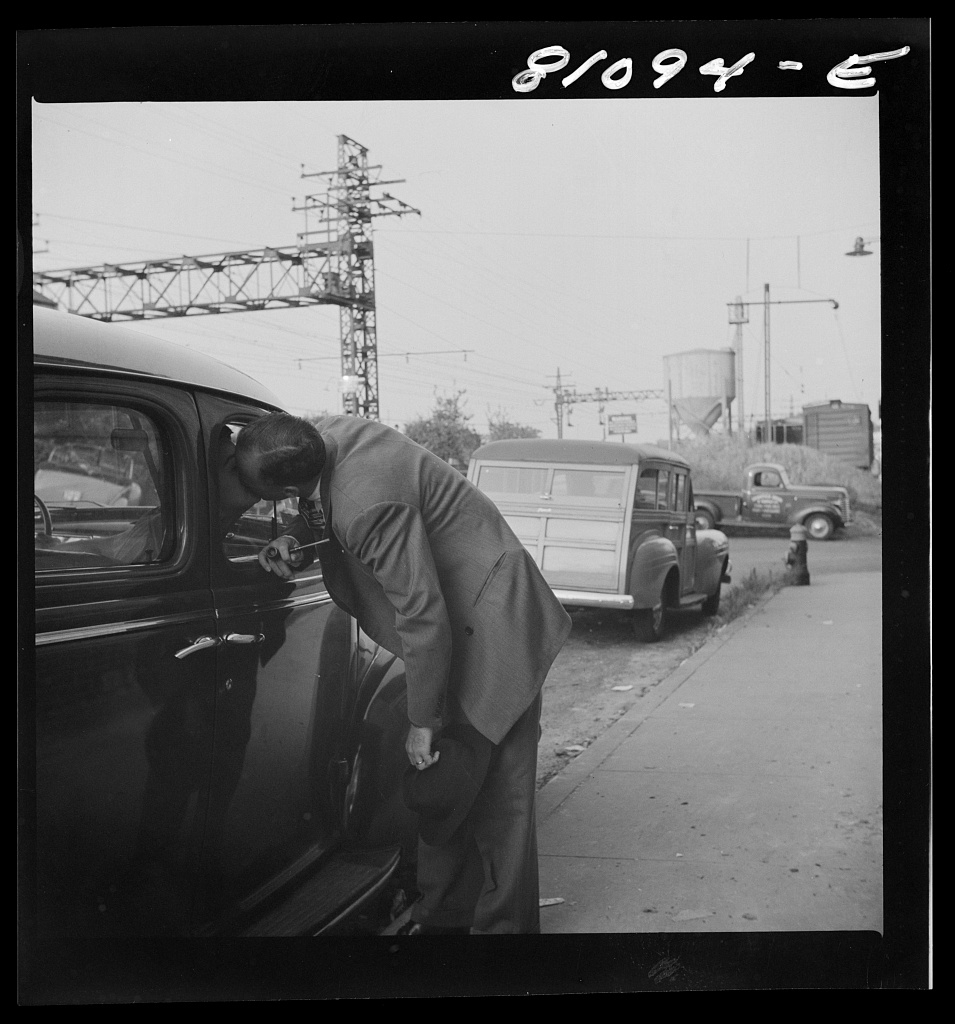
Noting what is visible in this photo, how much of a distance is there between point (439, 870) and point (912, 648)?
5.66 ft

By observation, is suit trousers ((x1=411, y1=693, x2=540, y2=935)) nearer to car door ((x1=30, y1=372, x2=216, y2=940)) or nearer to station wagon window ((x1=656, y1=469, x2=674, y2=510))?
car door ((x1=30, y1=372, x2=216, y2=940))

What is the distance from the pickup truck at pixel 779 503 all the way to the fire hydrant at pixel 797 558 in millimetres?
43

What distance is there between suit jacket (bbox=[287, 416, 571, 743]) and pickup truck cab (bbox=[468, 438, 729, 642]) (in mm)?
989

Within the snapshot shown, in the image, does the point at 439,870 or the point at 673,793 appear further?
the point at 673,793

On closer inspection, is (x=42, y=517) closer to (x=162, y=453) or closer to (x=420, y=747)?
(x=162, y=453)

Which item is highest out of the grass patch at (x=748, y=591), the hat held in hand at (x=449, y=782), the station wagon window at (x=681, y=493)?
the station wagon window at (x=681, y=493)

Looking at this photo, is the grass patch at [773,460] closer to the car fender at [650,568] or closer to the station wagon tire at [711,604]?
the car fender at [650,568]

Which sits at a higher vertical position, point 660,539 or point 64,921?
point 660,539

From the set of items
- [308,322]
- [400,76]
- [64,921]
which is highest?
[400,76]

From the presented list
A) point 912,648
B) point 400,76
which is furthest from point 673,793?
point 400,76

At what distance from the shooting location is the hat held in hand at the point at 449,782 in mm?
2777

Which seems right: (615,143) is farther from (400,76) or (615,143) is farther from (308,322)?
(308,322)

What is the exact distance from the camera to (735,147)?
3.01 m

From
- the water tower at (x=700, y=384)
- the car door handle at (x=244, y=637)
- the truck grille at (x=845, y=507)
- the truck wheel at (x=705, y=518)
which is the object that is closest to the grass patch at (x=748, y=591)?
the truck wheel at (x=705, y=518)
